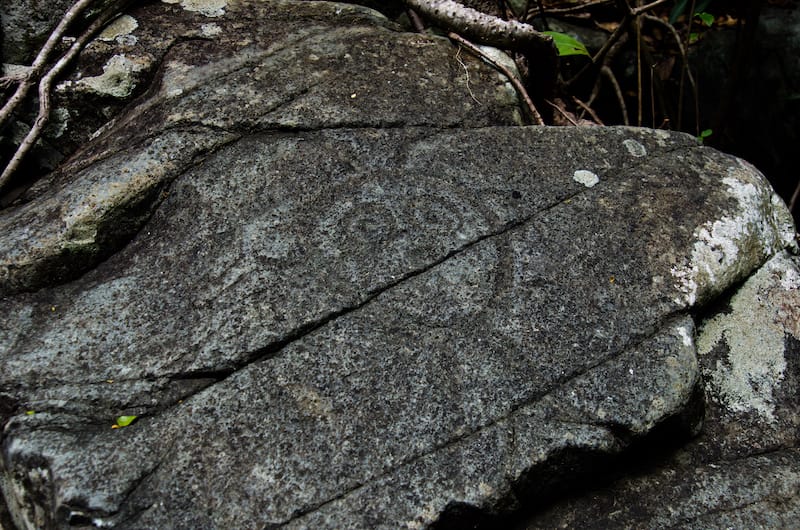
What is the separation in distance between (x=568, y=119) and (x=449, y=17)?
0.62 m

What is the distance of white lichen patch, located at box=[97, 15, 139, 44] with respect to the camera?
8.33 feet

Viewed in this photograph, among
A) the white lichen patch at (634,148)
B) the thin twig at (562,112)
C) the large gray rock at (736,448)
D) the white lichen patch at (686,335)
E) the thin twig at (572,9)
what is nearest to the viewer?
the large gray rock at (736,448)

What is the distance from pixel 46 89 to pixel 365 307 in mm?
1430

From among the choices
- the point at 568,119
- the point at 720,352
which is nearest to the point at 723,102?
the point at 568,119

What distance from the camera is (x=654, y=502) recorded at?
1.68 m

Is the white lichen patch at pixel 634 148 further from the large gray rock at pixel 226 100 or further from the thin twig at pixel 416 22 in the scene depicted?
the thin twig at pixel 416 22

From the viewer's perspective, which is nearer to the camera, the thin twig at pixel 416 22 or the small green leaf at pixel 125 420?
the small green leaf at pixel 125 420

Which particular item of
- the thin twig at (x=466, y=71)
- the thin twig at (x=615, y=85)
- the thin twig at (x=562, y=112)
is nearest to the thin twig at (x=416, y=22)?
the thin twig at (x=466, y=71)

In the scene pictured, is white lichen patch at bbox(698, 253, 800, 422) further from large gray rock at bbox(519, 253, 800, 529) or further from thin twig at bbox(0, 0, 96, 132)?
thin twig at bbox(0, 0, 96, 132)

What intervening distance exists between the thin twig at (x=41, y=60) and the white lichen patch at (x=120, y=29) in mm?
102

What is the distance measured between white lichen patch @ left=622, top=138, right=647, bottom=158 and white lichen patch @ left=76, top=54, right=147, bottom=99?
1.65 m

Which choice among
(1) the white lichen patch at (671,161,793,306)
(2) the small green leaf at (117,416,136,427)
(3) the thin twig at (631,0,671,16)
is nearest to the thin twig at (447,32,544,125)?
(1) the white lichen patch at (671,161,793,306)

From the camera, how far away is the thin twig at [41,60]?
2.36 meters

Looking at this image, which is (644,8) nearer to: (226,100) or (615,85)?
(615,85)
